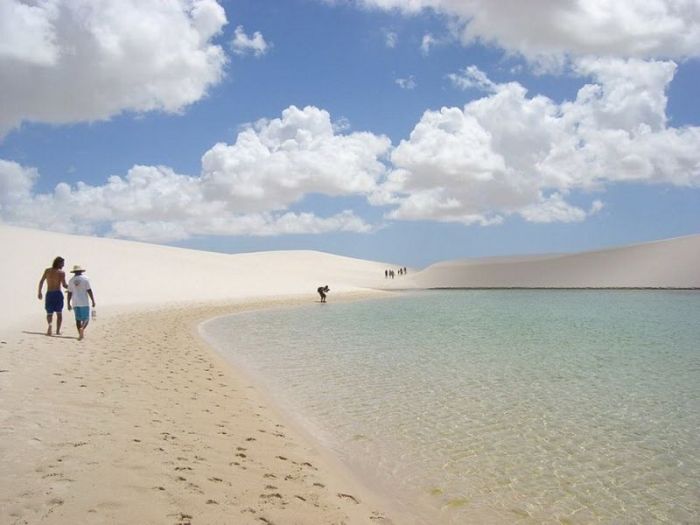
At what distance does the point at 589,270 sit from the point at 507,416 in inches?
2688

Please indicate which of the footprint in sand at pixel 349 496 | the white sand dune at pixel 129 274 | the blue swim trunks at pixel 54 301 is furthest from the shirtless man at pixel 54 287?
the footprint in sand at pixel 349 496

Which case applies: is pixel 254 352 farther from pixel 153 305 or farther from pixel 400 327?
pixel 153 305

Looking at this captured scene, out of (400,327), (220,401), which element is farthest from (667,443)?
(400,327)

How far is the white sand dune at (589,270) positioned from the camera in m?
60.0

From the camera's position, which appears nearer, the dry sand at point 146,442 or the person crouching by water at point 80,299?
the dry sand at point 146,442

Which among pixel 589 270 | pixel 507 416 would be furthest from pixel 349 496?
pixel 589 270

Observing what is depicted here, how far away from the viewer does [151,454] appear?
533 cm

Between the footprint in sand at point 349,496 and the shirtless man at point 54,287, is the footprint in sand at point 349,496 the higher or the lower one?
the lower one

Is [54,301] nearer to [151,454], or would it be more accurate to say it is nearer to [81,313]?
[81,313]

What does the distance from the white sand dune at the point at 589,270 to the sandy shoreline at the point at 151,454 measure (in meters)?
58.6

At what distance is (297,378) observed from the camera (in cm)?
1106

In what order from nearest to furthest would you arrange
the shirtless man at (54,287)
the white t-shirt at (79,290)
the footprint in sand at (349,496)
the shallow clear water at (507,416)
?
the footprint in sand at (349,496) → the shallow clear water at (507,416) → the white t-shirt at (79,290) → the shirtless man at (54,287)

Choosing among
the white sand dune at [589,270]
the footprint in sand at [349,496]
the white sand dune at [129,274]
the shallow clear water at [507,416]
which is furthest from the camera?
the white sand dune at [589,270]

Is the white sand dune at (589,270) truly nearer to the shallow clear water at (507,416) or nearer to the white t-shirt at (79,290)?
the shallow clear water at (507,416)
